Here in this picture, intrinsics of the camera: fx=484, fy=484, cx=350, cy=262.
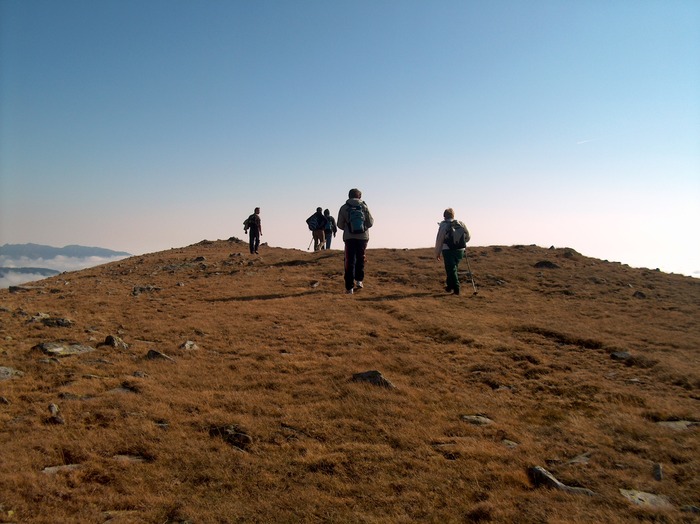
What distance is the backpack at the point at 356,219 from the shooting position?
16.5 metres

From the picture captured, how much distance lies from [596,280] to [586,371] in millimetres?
12114

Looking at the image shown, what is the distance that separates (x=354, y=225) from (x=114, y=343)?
8578 mm

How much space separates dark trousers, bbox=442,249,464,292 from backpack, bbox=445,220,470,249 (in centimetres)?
22

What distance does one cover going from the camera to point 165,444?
627 centimetres

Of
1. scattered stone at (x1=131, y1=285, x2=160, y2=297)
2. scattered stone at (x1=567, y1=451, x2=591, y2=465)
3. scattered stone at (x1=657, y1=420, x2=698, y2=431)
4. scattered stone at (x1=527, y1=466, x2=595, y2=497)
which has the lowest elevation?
scattered stone at (x1=527, y1=466, x2=595, y2=497)

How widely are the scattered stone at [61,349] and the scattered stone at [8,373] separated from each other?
3.06 feet

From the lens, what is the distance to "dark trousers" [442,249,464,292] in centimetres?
1717

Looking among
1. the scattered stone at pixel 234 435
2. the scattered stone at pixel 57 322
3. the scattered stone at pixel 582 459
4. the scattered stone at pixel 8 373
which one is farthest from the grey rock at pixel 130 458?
the scattered stone at pixel 57 322

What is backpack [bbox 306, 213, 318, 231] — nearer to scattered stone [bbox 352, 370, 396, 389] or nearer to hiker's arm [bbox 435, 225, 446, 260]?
hiker's arm [bbox 435, 225, 446, 260]

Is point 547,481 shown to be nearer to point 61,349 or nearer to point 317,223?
point 61,349

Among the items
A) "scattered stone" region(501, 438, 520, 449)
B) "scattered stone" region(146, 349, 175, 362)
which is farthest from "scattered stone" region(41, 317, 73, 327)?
"scattered stone" region(501, 438, 520, 449)

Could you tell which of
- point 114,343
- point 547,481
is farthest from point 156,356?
point 547,481

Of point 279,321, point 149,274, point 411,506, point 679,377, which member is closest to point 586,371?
point 679,377

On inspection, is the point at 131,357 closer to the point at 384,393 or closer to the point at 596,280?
the point at 384,393
